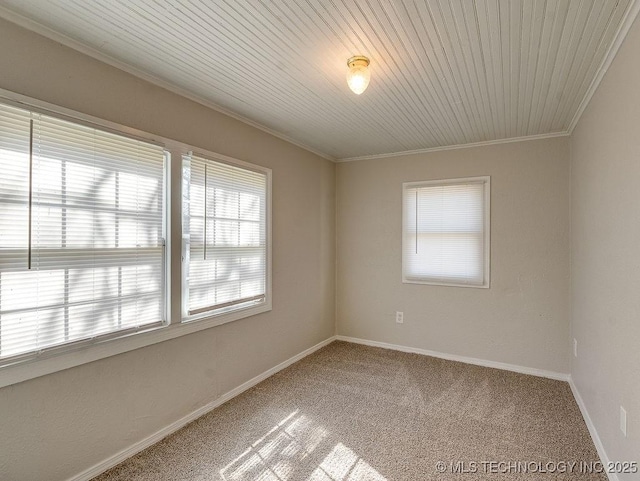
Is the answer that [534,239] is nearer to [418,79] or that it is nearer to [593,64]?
[593,64]

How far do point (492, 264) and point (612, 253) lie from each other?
172cm

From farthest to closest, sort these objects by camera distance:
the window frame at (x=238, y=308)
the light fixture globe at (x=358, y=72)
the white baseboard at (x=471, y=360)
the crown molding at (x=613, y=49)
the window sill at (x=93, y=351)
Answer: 1. the white baseboard at (x=471, y=360)
2. the window frame at (x=238, y=308)
3. the light fixture globe at (x=358, y=72)
4. the window sill at (x=93, y=351)
5. the crown molding at (x=613, y=49)

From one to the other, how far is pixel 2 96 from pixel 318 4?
5.07ft

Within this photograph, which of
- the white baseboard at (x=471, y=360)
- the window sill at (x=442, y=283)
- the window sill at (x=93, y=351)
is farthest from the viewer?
the window sill at (x=442, y=283)

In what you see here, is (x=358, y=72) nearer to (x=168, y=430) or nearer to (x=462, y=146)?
(x=462, y=146)

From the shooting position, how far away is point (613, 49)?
1800 millimetres

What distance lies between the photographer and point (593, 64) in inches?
78.7

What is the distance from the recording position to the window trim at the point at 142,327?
64.7 inches

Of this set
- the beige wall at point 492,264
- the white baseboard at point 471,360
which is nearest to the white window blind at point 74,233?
the beige wall at point 492,264

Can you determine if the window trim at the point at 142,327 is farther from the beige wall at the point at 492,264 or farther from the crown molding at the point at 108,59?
A: the beige wall at the point at 492,264

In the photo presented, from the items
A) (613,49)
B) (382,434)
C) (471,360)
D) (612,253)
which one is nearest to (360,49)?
(613,49)

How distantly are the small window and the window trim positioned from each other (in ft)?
7.31

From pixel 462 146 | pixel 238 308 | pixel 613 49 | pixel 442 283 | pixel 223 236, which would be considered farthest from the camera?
pixel 442 283

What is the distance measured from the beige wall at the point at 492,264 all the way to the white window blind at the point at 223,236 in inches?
61.0
